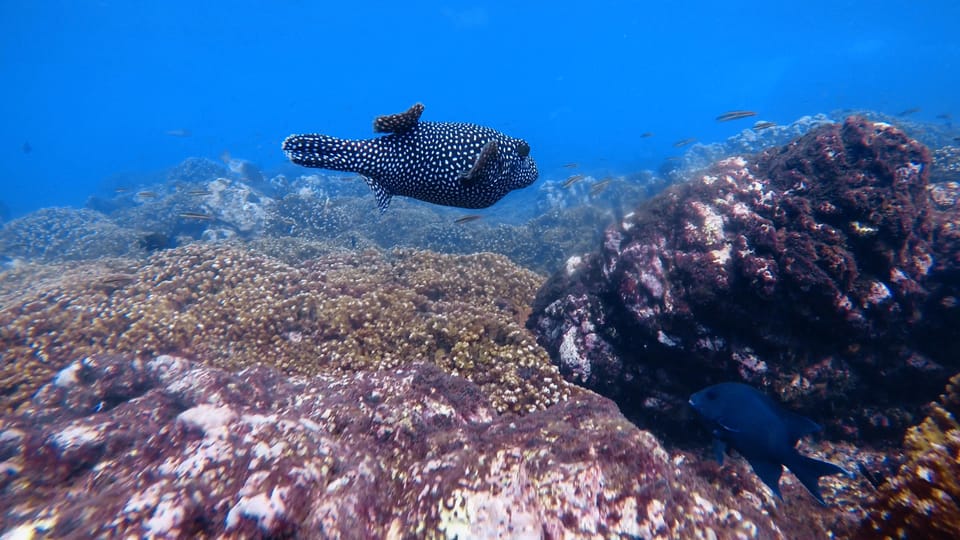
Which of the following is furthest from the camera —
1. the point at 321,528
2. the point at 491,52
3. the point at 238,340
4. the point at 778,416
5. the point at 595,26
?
the point at 491,52

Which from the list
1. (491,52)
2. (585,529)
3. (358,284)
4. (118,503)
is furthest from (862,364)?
(491,52)

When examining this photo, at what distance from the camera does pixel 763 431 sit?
3592 mm

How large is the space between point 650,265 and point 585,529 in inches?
158

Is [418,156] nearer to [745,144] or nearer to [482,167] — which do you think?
[482,167]

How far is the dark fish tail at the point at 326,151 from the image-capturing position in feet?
14.4

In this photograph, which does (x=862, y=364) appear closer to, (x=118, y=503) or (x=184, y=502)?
(x=184, y=502)

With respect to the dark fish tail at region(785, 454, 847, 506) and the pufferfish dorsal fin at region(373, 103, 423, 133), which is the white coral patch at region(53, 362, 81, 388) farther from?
the dark fish tail at region(785, 454, 847, 506)

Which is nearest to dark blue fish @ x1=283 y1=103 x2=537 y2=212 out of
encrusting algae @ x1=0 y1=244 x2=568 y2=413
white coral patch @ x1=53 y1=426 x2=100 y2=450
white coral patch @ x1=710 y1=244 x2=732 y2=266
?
encrusting algae @ x1=0 y1=244 x2=568 y2=413

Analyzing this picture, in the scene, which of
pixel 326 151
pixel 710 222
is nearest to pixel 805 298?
pixel 710 222

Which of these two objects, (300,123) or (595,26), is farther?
(300,123)

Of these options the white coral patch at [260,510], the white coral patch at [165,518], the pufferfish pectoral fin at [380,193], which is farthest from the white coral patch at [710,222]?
the white coral patch at [165,518]

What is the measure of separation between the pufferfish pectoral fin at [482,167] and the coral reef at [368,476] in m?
2.43

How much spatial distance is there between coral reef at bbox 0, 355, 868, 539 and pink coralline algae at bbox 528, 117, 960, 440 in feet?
4.36

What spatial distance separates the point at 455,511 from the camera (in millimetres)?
2801
